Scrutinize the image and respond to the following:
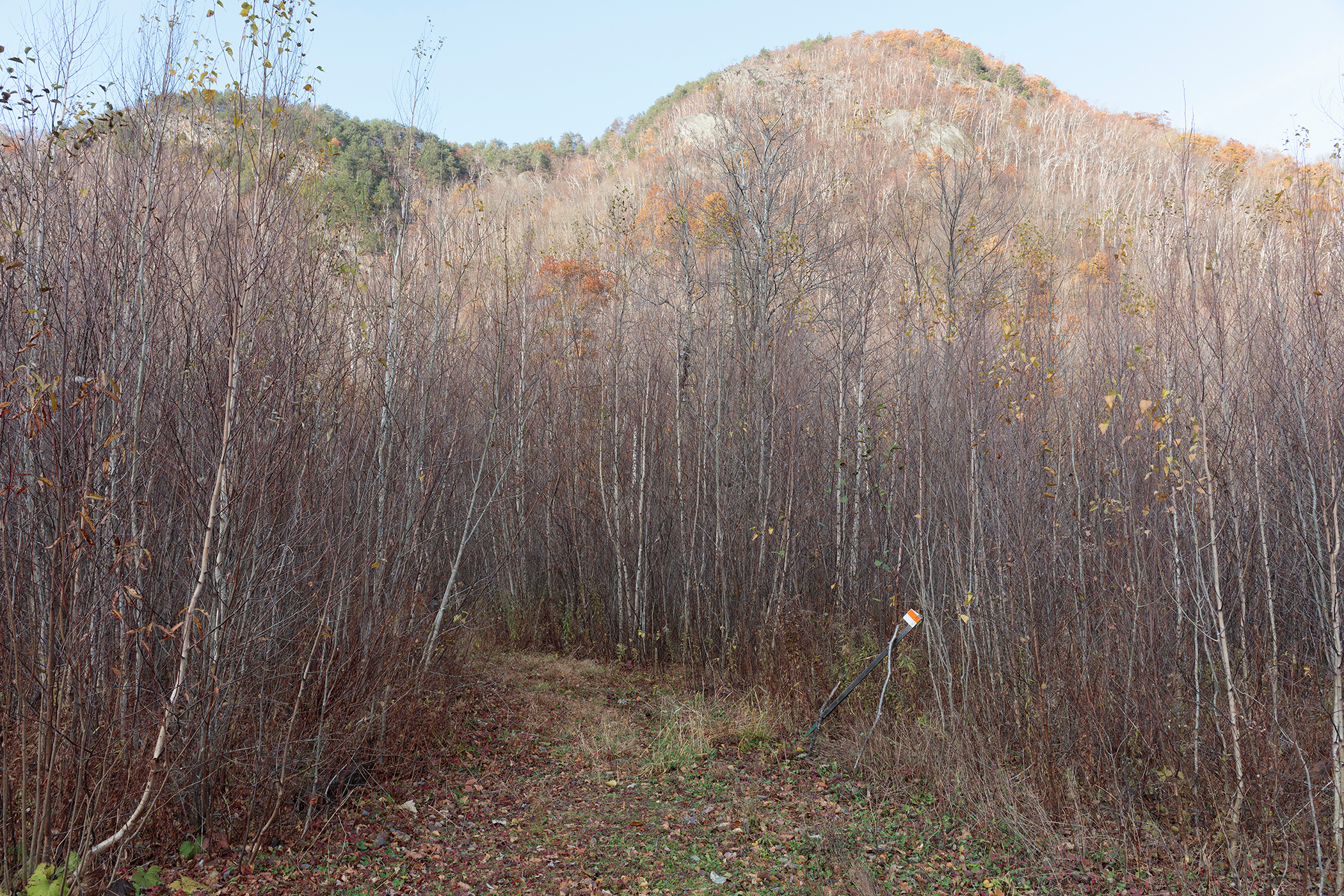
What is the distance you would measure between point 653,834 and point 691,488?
4.46 metres

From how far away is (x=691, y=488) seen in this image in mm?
9008

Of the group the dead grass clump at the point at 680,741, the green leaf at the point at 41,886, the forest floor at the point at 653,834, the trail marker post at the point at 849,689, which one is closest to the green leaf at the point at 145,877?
the forest floor at the point at 653,834

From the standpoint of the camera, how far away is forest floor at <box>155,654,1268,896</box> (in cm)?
425

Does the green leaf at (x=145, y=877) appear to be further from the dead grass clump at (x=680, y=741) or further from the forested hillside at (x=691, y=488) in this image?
the dead grass clump at (x=680, y=741)

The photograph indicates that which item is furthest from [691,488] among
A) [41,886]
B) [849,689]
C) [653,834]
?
[41,886]

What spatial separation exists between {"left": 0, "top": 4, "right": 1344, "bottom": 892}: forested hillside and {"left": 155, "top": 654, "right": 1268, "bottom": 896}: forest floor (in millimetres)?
325

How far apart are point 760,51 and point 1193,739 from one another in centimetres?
5220

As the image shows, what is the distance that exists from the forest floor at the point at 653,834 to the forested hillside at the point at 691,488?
0.32 meters

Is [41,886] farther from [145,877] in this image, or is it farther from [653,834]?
[653,834]

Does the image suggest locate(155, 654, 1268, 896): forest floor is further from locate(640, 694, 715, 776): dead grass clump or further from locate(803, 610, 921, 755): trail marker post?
locate(803, 610, 921, 755): trail marker post

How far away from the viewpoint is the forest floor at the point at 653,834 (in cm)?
425

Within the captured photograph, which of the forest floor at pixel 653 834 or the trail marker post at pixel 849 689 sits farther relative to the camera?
the trail marker post at pixel 849 689

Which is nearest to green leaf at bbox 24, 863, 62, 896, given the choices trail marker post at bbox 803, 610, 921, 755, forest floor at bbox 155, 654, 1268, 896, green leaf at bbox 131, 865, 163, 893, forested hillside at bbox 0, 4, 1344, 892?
forested hillside at bbox 0, 4, 1344, 892

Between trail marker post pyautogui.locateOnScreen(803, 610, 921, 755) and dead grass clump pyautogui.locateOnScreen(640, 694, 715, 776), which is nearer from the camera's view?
trail marker post pyautogui.locateOnScreen(803, 610, 921, 755)
